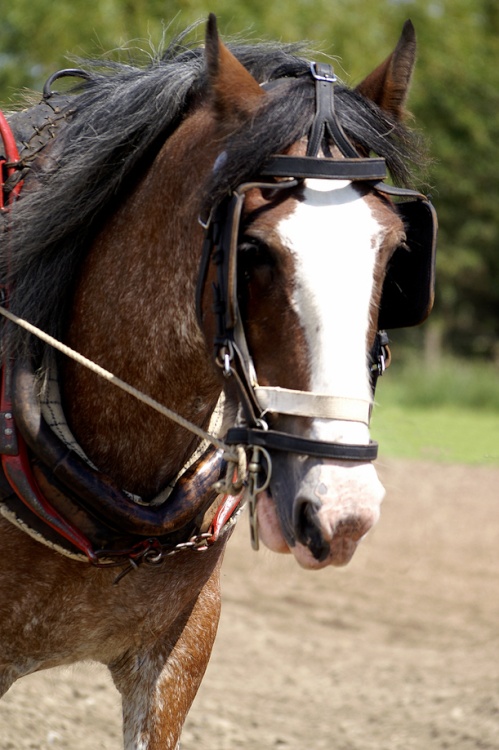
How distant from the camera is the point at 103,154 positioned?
237cm

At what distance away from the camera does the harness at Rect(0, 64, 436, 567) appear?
1.96 m

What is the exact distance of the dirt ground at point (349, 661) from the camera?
13.9 feet

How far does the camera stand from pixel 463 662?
18.0 feet

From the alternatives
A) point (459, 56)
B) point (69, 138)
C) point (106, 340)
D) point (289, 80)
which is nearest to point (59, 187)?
point (69, 138)

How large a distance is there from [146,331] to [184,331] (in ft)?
0.41

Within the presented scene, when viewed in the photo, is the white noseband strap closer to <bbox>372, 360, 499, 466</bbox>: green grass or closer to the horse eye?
the horse eye

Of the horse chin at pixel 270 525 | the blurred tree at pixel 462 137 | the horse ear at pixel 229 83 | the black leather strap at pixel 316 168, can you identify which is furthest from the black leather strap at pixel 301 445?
the blurred tree at pixel 462 137

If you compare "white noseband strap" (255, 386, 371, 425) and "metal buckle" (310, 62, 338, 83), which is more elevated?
"metal buckle" (310, 62, 338, 83)

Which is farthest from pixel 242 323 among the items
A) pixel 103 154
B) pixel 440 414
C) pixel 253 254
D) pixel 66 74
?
pixel 440 414

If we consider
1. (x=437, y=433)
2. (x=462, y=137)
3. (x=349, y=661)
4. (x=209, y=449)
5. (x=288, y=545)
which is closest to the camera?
(x=288, y=545)

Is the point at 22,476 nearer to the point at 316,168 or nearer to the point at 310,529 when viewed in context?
the point at 310,529

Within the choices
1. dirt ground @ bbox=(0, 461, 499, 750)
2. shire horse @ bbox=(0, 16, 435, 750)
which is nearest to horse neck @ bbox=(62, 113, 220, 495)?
shire horse @ bbox=(0, 16, 435, 750)

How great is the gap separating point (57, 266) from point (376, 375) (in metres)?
0.83

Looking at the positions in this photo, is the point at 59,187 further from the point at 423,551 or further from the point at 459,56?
the point at 459,56
